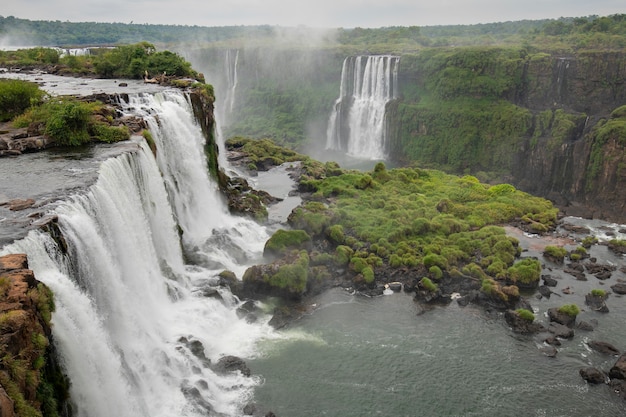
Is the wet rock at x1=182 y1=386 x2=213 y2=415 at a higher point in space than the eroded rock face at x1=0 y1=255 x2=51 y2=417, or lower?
lower

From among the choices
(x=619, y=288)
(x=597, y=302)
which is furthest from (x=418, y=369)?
(x=619, y=288)

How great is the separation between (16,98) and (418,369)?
84.0ft

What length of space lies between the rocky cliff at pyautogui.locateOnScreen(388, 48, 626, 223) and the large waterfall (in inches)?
1293

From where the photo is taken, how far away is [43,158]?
23984 millimetres

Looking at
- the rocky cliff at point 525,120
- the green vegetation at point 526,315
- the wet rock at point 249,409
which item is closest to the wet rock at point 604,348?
the green vegetation at point 526,315

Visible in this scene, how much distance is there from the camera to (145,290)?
21.6 metres

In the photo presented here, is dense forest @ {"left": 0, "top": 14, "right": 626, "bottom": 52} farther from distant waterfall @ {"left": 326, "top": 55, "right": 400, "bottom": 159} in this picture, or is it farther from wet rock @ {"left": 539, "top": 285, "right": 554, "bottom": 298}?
wet rock @ {"left": 539, "top": 285, "right": 554, "bottom": 298}

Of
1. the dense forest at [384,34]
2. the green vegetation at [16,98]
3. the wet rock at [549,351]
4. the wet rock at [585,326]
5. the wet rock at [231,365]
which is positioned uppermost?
the dense forest at [384,34]

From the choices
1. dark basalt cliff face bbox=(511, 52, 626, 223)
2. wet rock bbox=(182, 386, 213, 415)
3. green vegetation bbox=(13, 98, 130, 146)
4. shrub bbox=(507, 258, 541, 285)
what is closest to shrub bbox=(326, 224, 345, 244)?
shrub bbox=(507, 258, 541, 285)

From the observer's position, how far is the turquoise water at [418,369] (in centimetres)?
2019

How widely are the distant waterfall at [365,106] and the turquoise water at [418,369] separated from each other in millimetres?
41325

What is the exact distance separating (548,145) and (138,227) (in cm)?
4375

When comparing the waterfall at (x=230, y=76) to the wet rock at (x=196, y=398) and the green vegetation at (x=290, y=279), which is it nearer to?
the green vegetation at (x=290, y=279)

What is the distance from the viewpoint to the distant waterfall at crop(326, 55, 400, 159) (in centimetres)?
6544
